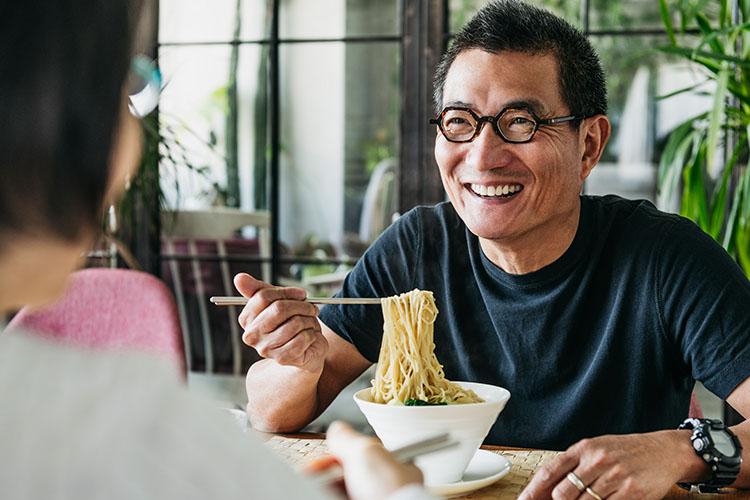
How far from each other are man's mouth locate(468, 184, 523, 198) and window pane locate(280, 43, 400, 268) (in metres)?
1.85

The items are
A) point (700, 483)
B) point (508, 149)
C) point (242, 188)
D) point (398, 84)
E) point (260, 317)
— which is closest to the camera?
point (700, 483)

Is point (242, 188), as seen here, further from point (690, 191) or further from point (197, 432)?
point (197, 432)

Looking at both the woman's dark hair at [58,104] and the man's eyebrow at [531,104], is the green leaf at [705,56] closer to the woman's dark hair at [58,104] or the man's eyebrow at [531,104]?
the man's eyebrow at [531,104]

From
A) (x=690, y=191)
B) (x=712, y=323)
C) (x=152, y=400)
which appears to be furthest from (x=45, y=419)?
(x=690, y=191)

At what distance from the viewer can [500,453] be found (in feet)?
5.15

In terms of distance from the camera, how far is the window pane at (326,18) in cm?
372

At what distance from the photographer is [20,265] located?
23.3 inches

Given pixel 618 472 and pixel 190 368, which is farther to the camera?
pixel 190 368

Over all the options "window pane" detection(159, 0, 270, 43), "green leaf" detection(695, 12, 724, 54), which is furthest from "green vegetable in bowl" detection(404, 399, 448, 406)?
"window pane" detection(159, 0, 270, 43)

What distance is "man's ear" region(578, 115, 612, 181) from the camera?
1.92 m

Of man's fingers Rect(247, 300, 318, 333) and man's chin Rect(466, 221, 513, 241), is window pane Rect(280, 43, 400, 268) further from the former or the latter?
man's fingers Rect(247, 300, 318, 333)

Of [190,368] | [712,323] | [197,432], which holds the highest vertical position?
[197,432]

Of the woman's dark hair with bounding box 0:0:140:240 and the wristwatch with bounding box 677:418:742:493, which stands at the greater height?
the woman's dark hair with bounding box 0:0:140:240

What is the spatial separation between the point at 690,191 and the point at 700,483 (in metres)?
1.59
